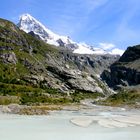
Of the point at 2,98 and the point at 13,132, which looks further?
the point at 2,98

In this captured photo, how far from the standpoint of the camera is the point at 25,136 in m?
63.8

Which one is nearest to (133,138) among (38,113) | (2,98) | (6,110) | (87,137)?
(87,137)

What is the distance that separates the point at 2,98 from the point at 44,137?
421 ft

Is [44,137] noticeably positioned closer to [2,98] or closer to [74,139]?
[74,139]

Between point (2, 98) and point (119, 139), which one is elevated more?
point (2, 98)

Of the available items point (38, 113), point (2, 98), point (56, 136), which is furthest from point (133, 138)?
point (2, 98)

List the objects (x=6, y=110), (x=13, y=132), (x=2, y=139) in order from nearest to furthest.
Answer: (x=2, y=139)
(x=13, y=132)
(x=6, y=110)

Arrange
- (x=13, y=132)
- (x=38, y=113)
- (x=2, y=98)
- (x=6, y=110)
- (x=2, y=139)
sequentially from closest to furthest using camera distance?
(x=2, y=139) → (x=13, y=132) → (x=38, y=113) → (x=6, y=110) → (x=2, y=98)

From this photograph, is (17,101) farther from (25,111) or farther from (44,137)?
(44,137)

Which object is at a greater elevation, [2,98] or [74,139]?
[2,98]

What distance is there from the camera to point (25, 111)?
130375 mm

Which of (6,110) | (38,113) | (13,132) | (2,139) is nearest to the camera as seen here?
(2,139)

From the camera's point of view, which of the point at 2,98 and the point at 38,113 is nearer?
the point at 38,113

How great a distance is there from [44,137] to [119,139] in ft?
41.3
